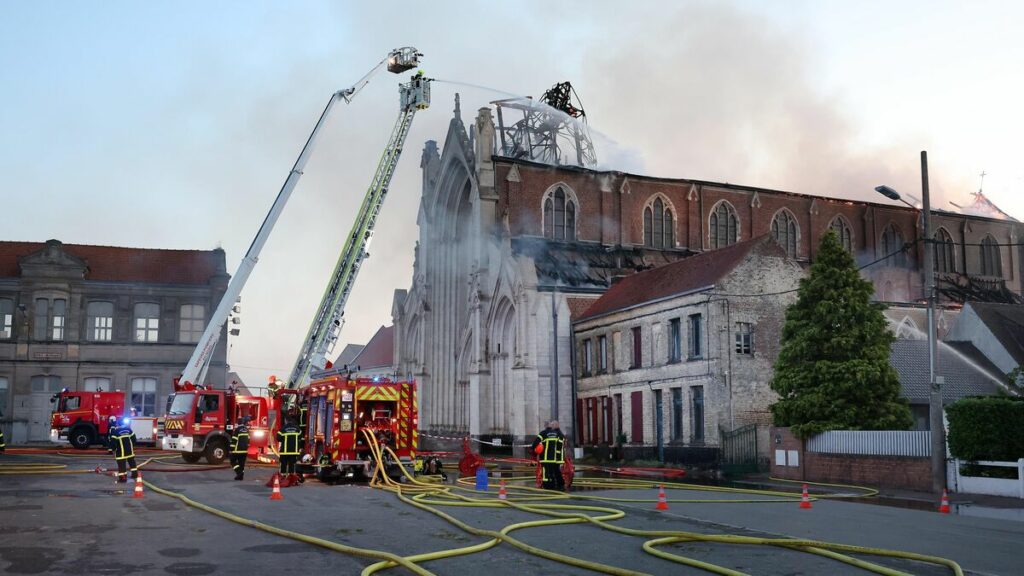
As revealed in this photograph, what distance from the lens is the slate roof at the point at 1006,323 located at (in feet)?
127

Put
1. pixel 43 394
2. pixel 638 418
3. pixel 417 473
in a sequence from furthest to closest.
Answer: pixel 43 394 → pixel 638 418 → pixel 417 473

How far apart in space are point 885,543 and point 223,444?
25.2 meters

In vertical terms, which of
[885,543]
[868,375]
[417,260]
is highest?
[417,260]

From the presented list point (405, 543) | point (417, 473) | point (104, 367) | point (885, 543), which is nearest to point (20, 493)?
point (417, 473)

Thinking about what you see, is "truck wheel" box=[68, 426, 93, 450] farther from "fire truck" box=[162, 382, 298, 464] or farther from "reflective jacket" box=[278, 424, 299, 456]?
"reflective jacket" box=[278, 424, 299, 456]

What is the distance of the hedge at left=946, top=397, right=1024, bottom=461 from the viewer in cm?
2273

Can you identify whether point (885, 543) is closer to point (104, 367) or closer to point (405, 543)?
point (405, 543)

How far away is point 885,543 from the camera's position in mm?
14078

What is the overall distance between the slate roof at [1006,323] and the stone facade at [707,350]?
882 cm

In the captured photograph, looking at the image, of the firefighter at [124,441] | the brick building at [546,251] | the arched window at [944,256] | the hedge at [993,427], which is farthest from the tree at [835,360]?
Answer: the arched window at [944,256]

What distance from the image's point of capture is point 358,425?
26.0 metres

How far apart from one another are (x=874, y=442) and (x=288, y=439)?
15.0m

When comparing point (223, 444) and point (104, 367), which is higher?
point (104, 367)

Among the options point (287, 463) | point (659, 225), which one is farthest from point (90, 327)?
point (287, 463)
